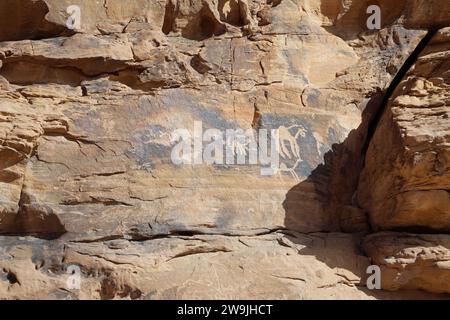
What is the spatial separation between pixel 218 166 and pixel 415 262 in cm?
180

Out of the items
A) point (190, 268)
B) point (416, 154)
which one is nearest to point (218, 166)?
point (190, 268)

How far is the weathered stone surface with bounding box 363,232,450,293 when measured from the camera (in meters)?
5.30

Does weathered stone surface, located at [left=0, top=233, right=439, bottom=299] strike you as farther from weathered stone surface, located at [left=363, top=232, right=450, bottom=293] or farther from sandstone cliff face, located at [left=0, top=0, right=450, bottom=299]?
weathered stone surface, located at [left=363, top=232, right=450, bottom=293]

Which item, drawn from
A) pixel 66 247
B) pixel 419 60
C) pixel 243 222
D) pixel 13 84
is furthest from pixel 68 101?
pixel 419 60

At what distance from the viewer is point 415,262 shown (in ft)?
17.5

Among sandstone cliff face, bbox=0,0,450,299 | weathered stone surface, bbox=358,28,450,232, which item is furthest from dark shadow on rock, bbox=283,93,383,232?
weathered stone surface, bbox=358,28,450,232

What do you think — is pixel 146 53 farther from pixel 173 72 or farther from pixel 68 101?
pixel 68 101

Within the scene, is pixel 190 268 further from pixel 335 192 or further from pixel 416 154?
pixel 416 154

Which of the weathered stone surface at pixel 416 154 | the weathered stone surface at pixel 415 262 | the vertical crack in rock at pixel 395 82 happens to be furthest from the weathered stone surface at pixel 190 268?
the vertical crack in rock at pixel 395 82

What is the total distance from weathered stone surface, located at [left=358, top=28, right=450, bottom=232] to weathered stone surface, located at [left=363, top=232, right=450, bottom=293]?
5.5 inches

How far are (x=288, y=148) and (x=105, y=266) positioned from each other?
188 cm

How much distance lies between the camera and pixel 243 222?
5.82 m

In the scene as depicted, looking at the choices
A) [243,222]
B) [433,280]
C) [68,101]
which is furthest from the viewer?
[68,101]

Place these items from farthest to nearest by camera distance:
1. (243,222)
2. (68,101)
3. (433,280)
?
1. (68,101)
2. (243,222)
3. (433,280)
